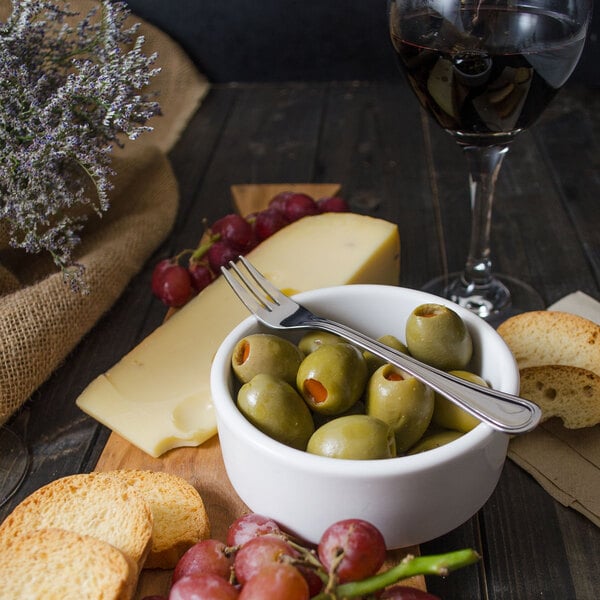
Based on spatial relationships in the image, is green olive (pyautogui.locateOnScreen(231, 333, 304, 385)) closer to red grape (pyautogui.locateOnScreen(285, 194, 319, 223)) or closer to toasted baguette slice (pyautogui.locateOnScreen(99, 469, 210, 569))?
toasted baguette slice (pyautogui.locateOnScreen(99, 469, 210, 569))

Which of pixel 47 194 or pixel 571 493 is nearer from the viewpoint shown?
pixel 571 493

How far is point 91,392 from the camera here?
976mm

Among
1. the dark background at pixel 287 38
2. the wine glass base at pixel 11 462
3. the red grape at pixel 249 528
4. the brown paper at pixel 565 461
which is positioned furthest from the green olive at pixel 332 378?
the dark background at pixel 287 38

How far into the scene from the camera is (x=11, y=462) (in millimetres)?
941

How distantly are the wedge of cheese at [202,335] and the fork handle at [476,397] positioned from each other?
0.86 ft

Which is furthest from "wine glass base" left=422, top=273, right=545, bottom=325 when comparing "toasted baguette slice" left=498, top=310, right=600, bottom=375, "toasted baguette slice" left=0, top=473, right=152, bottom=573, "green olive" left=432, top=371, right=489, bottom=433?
"toasted baguette slice" left=0, top=473, right=152, bottom=573

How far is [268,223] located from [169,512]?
0.61 metres

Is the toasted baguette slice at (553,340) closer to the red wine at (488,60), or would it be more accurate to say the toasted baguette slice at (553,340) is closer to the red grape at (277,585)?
the red wine at (488,60)

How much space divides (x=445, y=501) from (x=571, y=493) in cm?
18

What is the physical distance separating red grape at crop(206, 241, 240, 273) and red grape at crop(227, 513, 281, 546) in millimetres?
544

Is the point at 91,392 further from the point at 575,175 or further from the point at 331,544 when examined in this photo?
the point at 575,175

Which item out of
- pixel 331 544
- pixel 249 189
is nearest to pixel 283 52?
pixel 249 189

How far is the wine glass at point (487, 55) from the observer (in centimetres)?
96

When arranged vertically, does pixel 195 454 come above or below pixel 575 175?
above
